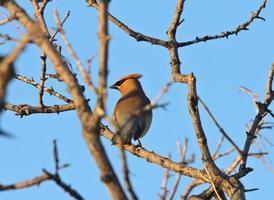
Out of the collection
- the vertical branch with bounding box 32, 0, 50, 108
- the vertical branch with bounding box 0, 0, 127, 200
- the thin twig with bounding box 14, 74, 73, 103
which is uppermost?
the thin twig with bounding box 14, 74, 73, 103

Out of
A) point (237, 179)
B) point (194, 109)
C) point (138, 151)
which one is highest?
point (138, 151)

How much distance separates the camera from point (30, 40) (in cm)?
216

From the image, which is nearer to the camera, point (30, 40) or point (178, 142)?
point (30, 40)

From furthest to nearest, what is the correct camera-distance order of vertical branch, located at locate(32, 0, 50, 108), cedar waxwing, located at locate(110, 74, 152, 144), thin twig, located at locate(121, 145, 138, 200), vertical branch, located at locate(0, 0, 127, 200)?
cedar waxwing, located at locate(110, 74, 152, 144) < vertical branch, located at locate(32, 0, 50, 108) < vertical branch, located at locate(0, 0, 127, 200) < thin twig, located at locate(121, 145, 138, 200)

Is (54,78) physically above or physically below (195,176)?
above

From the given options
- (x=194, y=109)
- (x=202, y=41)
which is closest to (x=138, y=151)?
(x=202, y=41)

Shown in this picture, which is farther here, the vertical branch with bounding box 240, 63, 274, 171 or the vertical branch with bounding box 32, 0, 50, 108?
the vertical branch with bounding box 32, 0, 50, 108

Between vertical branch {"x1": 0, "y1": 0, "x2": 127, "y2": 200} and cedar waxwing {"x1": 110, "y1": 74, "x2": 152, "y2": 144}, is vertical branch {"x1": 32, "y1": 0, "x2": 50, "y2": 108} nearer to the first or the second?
cedar waxwing {"x1": 110, "y1": 74, "x2": 152, "y2": 144}

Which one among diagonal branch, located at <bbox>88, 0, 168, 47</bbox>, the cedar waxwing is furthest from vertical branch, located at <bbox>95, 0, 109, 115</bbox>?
the cedar waxwing

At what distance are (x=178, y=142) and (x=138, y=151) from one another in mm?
2890

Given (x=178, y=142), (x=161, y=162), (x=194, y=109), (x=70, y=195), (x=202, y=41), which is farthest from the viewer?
(x=202, y=41)

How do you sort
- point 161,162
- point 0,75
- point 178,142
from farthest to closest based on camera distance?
point 161,162
point 178,142
point 0,75

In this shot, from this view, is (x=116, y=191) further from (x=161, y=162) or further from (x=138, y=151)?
(x=138, y=151)

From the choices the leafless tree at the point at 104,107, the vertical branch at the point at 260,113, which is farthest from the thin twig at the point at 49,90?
the vertical branch at the point at 260,113
